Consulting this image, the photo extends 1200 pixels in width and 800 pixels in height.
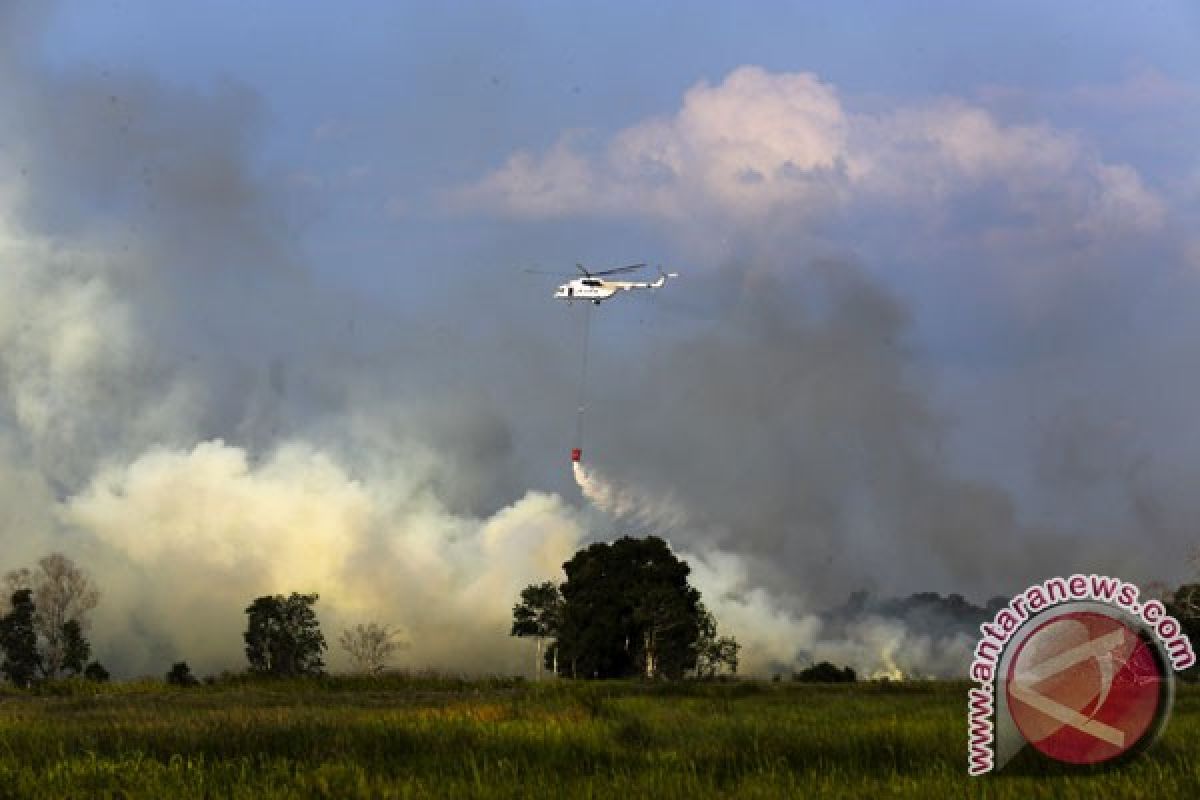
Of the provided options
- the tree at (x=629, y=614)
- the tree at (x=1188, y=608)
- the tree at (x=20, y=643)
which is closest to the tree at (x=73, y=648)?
the tree at (x=20, y=643)

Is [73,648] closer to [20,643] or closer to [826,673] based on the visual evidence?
[20,643]

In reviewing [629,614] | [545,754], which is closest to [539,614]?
[629,614]

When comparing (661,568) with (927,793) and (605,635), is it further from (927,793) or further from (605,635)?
(927,793)

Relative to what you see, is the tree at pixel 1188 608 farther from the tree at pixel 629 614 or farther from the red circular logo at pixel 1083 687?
the red circular logo at pixel 1083 687

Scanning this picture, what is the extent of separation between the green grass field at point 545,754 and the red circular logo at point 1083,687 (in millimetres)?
487

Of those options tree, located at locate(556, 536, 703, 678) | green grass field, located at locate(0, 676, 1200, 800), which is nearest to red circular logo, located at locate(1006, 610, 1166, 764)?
green grass field, located at locate(0, 676, 1200, 800)

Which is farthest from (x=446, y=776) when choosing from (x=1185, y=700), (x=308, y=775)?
(x=1185, y=700)

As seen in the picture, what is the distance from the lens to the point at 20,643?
73.6m

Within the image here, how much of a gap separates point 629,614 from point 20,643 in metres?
38.1

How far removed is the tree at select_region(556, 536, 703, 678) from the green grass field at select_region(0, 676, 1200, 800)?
4437 centimetres

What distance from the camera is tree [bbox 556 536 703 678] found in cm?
7288

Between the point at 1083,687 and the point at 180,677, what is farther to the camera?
the point at 180,677

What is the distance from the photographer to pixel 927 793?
485 inches

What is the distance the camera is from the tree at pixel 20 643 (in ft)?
241
